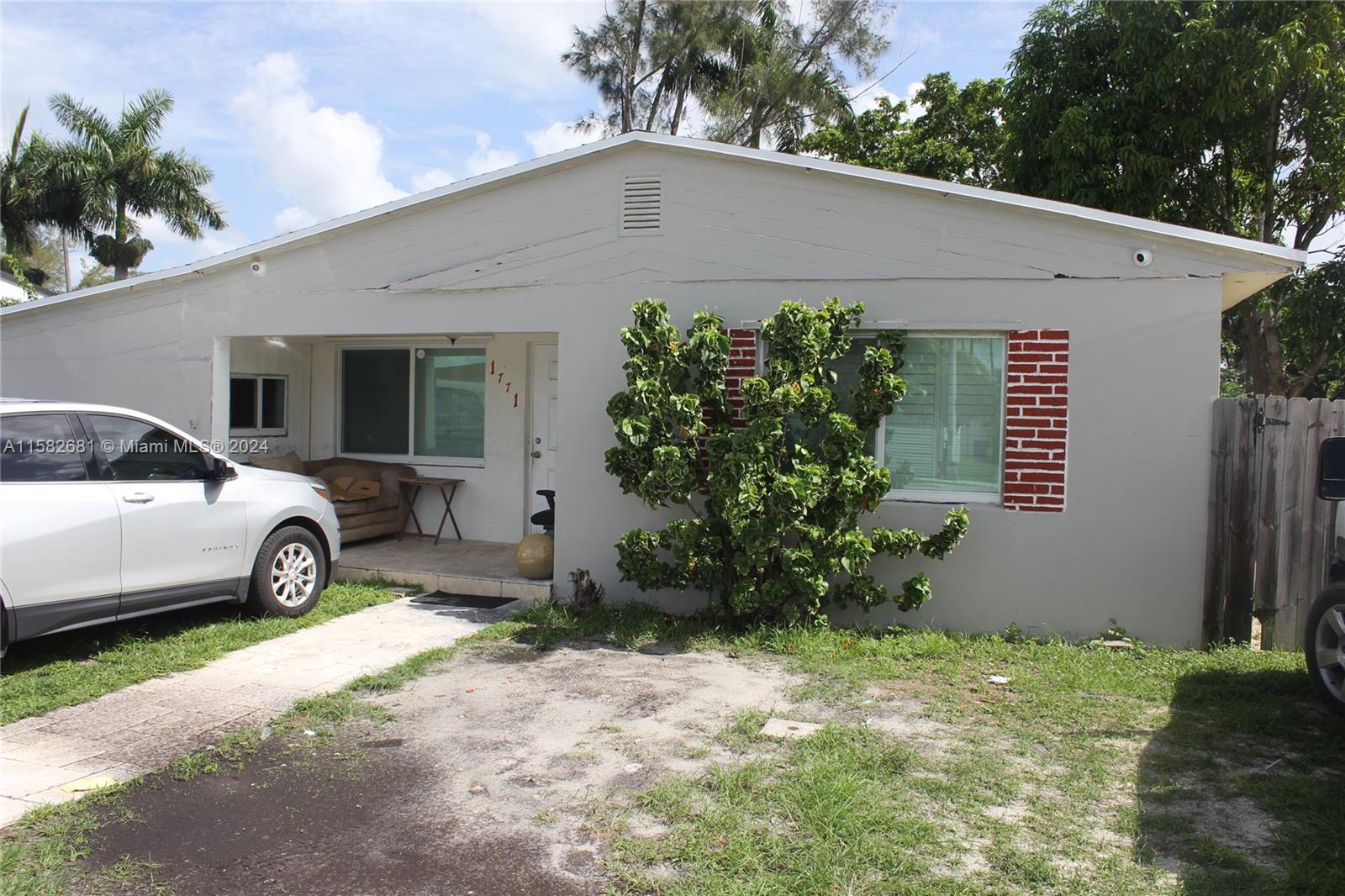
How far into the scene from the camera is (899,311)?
731 centimetres

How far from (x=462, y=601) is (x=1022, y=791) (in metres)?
5.35

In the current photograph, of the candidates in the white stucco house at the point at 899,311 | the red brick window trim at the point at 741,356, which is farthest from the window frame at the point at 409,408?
the red brick window trim at the point at 741,356

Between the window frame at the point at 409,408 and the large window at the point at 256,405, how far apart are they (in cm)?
63

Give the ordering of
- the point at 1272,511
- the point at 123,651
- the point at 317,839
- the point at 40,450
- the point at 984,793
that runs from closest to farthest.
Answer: the point at 317,839 → the point at 984,793 → the point at 40,450 → the point at 123,651 → the point at 1272,511

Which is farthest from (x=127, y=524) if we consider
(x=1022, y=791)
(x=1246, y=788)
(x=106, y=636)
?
(x=1246, y=788)

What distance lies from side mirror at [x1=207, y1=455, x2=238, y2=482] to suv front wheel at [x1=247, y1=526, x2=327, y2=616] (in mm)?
594

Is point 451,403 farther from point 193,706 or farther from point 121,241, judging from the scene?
point 121,241

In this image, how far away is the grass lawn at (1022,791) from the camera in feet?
12.0

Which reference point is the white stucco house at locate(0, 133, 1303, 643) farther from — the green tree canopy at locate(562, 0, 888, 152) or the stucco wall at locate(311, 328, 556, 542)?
the green tree canopy at locate(562, 0, 888, 152)

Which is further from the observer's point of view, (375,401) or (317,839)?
(375,401)

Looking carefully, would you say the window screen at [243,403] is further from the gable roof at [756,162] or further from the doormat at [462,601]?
the doormat at [462,601]

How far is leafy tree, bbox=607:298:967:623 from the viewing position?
689cm

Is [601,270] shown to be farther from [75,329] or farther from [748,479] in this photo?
[75,329]

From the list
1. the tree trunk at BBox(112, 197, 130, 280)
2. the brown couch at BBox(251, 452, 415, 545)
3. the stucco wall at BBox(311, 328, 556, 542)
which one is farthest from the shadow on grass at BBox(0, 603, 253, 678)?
the tree trunk at BBox(112, 197, 130, 280)
